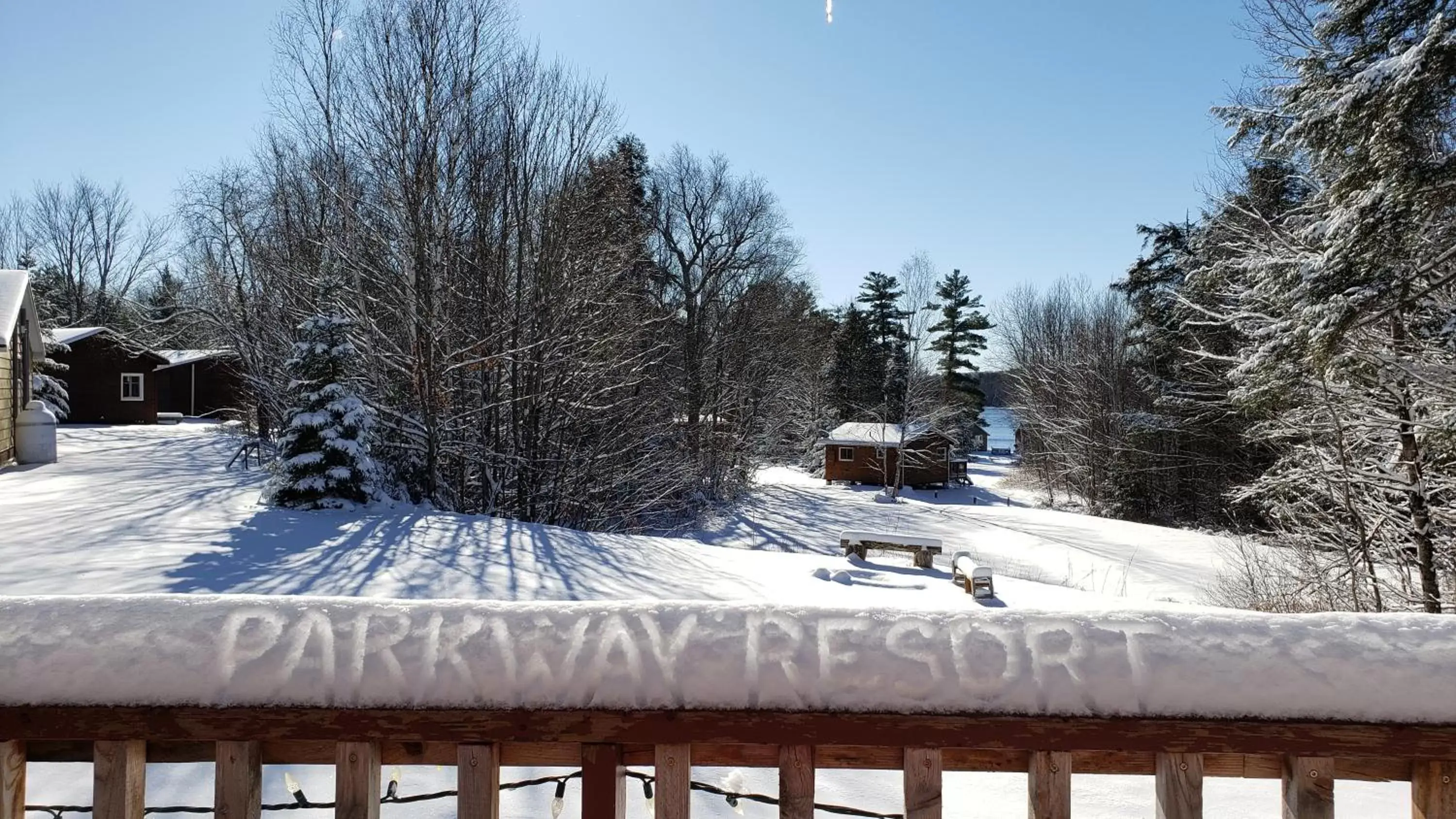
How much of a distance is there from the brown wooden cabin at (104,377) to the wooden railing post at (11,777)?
30489mm

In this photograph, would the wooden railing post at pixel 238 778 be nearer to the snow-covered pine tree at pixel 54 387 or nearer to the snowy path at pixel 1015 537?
the snowy path at pixel 1015 537

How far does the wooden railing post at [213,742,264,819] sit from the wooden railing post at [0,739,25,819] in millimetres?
308

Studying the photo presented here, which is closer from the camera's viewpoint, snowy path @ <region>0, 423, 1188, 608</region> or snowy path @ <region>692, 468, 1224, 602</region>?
snowy path @ <region>0, 423, 1188, 608</region>

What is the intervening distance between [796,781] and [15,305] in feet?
61.7

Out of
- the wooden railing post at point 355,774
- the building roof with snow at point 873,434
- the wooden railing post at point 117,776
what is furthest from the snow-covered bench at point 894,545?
the building roof with snow at point 873,434

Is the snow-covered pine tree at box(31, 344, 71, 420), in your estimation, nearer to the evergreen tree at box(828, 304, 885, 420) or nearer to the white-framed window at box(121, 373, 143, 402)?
the white-framed window at box(121, 373, 143, 402)

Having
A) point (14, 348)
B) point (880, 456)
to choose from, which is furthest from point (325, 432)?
point (880, 456)

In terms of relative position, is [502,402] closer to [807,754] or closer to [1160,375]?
[807,754]

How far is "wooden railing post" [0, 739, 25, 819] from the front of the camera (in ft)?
3.71

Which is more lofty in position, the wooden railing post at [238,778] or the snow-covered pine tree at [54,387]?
the snow-covered pine tree at [54,387]

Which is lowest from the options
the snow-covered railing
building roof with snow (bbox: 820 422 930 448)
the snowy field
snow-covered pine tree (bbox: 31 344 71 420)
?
the snowy field

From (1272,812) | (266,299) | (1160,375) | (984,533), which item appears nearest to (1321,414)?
(1272,812)

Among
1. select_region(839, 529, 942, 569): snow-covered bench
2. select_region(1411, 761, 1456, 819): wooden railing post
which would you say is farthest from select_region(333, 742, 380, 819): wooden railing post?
select_region(839, 529, 942, 569): snow-covered bench

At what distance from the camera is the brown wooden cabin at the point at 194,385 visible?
32.1 m
